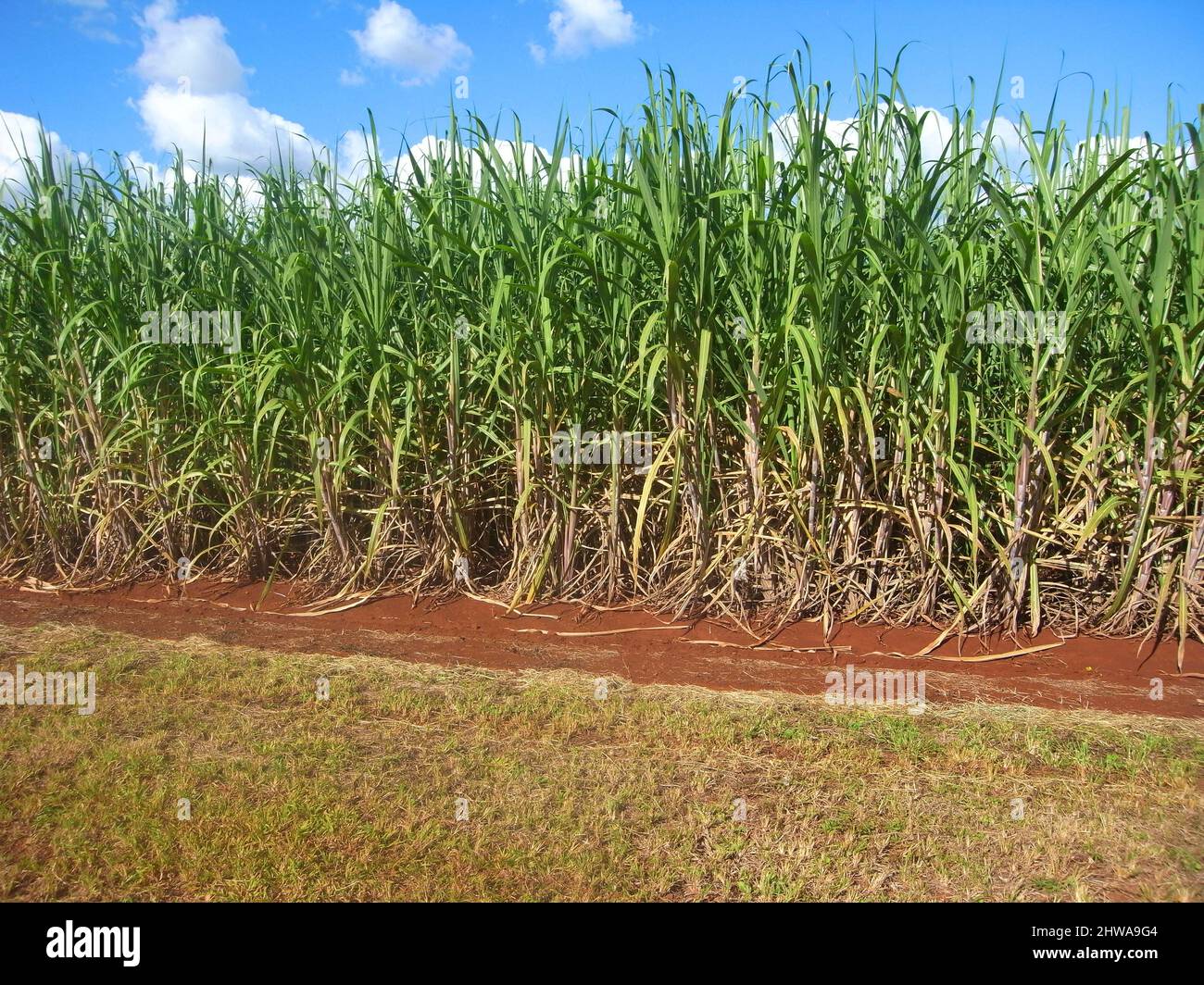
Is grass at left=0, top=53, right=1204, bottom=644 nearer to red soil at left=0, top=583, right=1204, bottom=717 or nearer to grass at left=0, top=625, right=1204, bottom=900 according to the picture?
red soil at left=0, top=583, right=1204, bottom=717

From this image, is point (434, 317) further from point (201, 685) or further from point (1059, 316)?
point (1059, 316)

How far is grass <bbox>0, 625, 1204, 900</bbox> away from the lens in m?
2.45

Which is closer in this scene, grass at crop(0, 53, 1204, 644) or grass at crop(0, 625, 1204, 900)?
grass at crop(0, 625, 1204, 900)

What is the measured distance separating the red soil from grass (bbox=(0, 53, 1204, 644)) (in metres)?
0.15

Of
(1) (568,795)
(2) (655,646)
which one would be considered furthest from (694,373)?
(1) (568,795)

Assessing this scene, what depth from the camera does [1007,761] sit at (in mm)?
3061

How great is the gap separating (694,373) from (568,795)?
196 cm

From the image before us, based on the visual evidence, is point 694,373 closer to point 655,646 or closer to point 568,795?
point 655,646

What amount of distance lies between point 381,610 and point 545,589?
82 cm

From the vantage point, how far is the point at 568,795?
Answer: 286 centimetres

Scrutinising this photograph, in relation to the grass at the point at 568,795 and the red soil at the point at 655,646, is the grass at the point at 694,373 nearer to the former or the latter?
the red soil at the point at 655,646

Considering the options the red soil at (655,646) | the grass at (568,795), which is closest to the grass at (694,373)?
the red soil at (655,646)

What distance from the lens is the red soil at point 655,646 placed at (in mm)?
3719

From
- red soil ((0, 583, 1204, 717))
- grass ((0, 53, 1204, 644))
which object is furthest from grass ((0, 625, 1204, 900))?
grass ((0, 53, 1204, 644))
